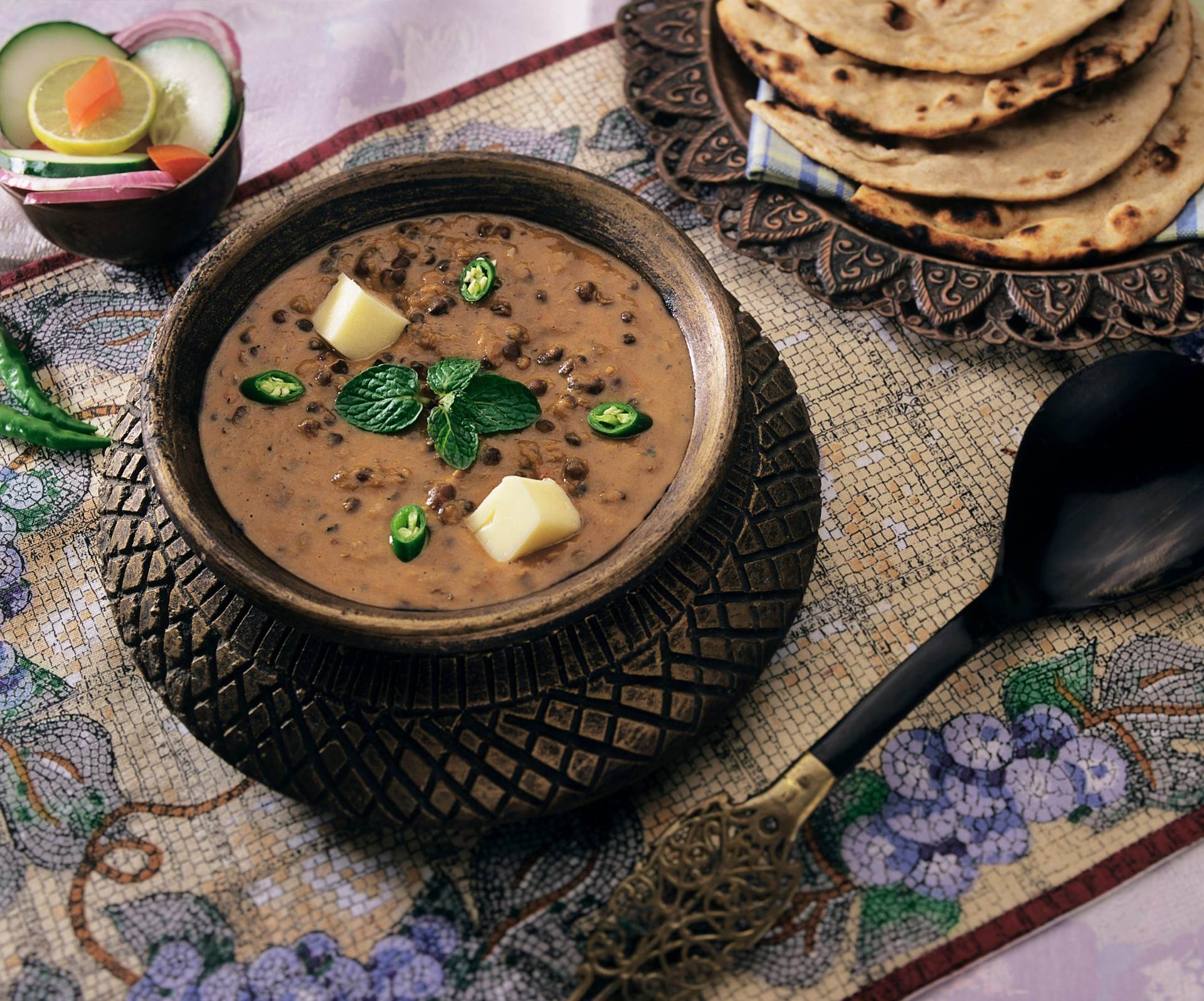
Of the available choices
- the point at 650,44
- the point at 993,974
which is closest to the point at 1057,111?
the point at 650,44

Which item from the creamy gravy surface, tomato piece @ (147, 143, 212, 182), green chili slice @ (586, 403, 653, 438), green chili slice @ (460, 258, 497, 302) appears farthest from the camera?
tomato piece @ (147, 143, 212, 182)

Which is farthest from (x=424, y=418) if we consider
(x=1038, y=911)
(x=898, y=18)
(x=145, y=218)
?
(x=898, y=18)

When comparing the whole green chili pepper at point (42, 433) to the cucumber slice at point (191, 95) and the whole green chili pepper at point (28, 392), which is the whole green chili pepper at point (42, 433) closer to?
the whole green chili pepper at point (28, 392)

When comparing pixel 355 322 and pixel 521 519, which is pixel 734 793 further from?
pixel 355 322

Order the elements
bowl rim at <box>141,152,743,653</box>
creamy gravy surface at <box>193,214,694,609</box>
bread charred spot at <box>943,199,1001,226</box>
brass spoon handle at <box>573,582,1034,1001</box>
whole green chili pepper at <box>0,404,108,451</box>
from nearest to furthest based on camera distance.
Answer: bowl rim at <box>141,152,743,653</box>
brass spoon handle at <box>573,582,1034,1001</box>
creamy gravy surface at <box>193,214,694,609</box>
whole green chili pepper at <box>0,404,108,451</box>
bread charred spot at <box>943,199,1001,226</box>

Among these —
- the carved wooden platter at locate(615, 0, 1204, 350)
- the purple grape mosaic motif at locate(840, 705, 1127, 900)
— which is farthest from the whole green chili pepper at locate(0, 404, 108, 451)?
the purple grape mosaic motif at locate(840, 705, 1127, 900)

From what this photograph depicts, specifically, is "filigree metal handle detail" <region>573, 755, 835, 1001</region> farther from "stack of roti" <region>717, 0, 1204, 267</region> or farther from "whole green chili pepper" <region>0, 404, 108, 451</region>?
"whole green chili pepper" <region>0, 404, 108, 451</region>

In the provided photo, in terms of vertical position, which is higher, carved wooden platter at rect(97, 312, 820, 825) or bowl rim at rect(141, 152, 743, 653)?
bowl rim at rect(141, 152, 743, 653)
